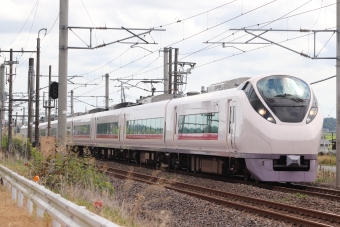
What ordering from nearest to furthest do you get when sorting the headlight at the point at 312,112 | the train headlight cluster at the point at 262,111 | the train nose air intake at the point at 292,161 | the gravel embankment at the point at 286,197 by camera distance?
the gravel embankment at the point at 286,197 → the train nose air intake at the point at 292,161 → the train headlight cluster at the point at 262,111 → the headlight at the point at 312,112

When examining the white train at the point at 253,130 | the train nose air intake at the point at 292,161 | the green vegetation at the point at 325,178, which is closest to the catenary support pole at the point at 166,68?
the white train at the point at 253,130

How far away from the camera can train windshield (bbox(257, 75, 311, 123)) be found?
1969cm

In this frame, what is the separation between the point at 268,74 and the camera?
2050 centimetres

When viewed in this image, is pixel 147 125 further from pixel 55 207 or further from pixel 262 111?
pixel 55 207

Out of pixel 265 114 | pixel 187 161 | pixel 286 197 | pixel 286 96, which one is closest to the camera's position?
pixel 286 197

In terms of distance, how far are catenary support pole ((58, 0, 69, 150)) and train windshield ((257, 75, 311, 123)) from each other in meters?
5.75

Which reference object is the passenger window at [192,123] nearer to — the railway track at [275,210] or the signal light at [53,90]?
the signal light at [53,90]

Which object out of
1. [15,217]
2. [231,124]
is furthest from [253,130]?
[15,217]

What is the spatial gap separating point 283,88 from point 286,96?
33 cm

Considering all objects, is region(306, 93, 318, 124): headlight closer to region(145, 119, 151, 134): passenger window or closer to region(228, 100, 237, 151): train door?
region(228, 100, 237, 151): train door

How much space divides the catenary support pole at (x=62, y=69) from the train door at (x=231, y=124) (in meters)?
4.91

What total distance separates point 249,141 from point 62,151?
5429 mm

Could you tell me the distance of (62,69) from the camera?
21.0 meters

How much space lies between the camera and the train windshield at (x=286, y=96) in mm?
19688
